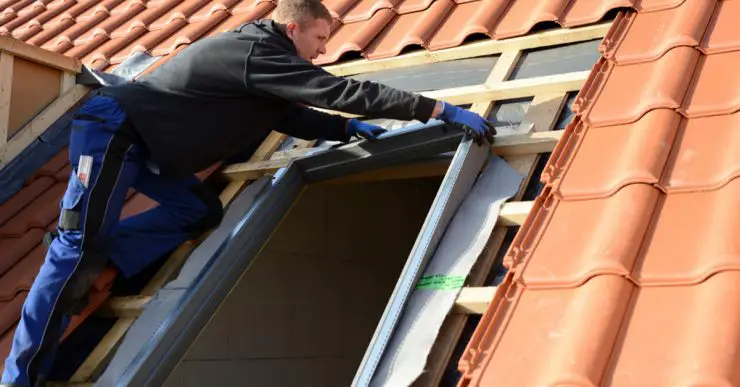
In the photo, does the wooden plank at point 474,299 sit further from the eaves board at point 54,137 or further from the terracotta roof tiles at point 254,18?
the eaves board at point 54,137

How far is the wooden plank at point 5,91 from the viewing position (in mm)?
4098

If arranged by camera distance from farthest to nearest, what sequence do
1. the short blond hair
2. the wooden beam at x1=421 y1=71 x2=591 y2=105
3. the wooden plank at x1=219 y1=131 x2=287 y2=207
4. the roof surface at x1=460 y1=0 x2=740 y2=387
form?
the wooden plank at x1=219 y1=131 x2=287 y2=207 < the wooden beam at x1=421 y1=71 x2=591 y2=105 < the short blond hair < the roof surface at x1=460 y1=0 x2=740 y2=387

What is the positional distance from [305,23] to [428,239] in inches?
37.5

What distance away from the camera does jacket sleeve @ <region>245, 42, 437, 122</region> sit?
2.90 metres

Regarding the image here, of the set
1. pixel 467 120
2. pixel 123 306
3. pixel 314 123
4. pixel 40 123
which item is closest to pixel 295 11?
pixel 314 123

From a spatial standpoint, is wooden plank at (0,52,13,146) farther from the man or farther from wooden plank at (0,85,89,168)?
the man

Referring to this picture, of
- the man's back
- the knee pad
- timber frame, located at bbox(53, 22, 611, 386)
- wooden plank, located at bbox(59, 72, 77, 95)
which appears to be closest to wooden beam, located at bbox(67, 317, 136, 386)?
timber frame, located at bbox(53, 22, 611, 386)

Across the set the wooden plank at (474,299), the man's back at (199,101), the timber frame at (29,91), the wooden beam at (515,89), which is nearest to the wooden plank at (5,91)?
the timber frame at (29,91)

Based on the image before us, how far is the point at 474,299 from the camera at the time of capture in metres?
2.52

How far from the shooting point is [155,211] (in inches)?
132

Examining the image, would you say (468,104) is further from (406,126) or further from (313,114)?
(313,114)

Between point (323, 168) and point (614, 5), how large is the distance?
1.37 meters

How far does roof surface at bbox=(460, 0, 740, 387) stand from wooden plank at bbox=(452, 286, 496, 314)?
8 centimetres

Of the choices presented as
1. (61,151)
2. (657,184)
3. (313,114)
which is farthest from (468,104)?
(61,151)
